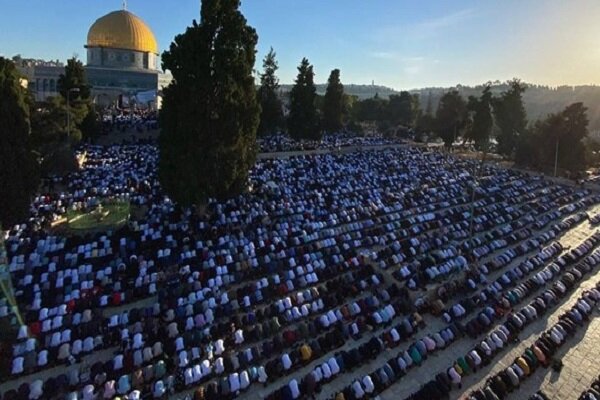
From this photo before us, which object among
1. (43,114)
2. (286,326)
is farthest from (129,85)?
(286,326)

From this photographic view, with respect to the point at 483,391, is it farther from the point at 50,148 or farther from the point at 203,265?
the point at 50,148

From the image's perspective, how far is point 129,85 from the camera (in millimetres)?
57531

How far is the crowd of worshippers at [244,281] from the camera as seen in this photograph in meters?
10.8

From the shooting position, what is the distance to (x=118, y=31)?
55125 mm

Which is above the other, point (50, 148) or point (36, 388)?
point (50, 148)

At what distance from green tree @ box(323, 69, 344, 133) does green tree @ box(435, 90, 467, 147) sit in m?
11.5

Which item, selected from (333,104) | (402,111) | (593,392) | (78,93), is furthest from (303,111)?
(593,392)

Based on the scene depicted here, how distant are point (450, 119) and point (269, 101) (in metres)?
20.7

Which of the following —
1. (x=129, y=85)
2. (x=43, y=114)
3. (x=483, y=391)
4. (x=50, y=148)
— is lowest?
(x=483, y=391)

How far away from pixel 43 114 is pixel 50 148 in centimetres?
306

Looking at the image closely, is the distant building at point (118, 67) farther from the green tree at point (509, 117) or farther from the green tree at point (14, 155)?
the green tree at point (509, 117)

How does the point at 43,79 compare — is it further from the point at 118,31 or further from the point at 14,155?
the point at 14,155

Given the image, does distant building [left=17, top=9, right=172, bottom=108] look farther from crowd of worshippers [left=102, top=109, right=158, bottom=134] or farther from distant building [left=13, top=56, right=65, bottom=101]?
crowd of worshippers [left=102, top=109, right=158, bottom=134]

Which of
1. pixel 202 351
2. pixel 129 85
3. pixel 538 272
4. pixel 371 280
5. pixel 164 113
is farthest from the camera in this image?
pixel 129 85
